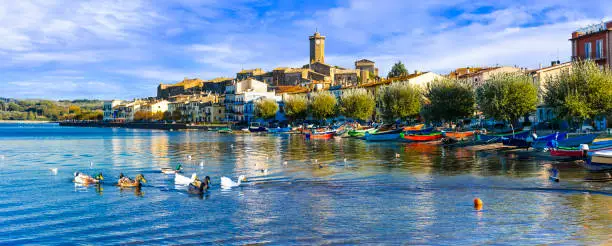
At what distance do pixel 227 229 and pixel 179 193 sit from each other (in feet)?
28.5

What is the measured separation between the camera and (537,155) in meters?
42.1

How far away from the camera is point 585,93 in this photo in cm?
4578

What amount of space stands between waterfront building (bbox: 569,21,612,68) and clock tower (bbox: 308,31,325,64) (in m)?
136

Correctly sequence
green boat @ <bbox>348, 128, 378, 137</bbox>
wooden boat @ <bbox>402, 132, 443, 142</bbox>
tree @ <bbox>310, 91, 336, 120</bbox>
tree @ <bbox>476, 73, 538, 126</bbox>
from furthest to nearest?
tree @ <bbox>310, 91, 336, 120</bbox> → green boat @ <bbox>348, 128, 378, 137</bbox> → wooden boat @ <bbox>402, 132, 443, 142</bbox> → tree @ <bbox>476, 73, 538, 126</bbox>

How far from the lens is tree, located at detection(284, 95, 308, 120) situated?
11844 cm

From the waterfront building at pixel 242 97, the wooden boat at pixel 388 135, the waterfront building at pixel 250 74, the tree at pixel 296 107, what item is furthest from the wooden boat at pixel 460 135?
the waterfront building at pixel 250 74

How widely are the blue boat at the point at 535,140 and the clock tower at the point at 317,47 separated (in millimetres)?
143873

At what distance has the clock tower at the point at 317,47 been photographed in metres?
190

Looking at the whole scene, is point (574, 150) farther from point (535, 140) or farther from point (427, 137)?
point (427, 137)

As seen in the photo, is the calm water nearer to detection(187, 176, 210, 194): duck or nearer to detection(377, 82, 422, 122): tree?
detection(187, 176, 210, 194): duck

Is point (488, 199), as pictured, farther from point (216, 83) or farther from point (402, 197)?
point (216, 83)

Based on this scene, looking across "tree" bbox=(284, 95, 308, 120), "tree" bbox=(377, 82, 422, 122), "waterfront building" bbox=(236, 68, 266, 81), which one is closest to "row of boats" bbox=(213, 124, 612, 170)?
"tree" bbox=(377, 82, 422, 122)

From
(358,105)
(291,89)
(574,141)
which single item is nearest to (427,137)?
(574,141)

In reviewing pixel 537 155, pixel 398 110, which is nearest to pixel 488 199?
pixel 537 155
